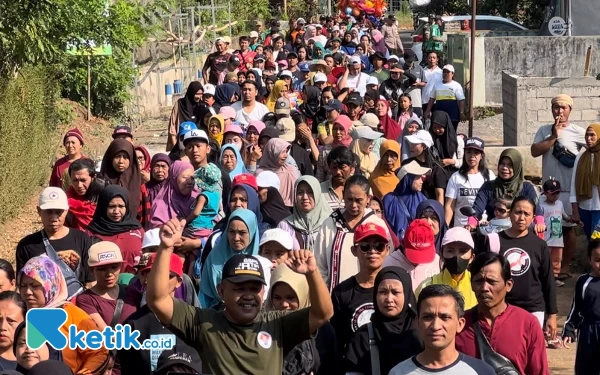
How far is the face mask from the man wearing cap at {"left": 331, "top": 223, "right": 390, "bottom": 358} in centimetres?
39

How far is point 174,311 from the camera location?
221 inches

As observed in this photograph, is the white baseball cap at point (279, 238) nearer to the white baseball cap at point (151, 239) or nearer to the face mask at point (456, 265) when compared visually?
the white baseball cap at point (151, 239)

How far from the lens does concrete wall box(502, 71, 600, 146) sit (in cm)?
1833

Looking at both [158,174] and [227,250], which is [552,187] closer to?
[158,174]

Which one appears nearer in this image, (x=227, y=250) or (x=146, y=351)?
(x=146, y=351)

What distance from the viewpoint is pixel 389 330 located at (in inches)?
242

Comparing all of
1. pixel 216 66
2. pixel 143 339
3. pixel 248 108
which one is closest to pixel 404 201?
pixel 143 339

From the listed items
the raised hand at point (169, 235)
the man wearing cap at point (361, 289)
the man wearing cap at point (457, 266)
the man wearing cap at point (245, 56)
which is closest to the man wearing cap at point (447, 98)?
the man wearing cap at point (245, 56)

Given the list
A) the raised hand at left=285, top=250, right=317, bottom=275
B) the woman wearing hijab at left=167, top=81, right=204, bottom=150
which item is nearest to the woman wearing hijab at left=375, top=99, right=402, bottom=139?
the woman wearing hijab at left=167, top=81, right=204, bottom=150

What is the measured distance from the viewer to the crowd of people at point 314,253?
5.57m

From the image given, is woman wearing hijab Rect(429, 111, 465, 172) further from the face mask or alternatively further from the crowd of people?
the face mask

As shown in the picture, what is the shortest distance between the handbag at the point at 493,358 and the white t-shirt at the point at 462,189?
4176 mm

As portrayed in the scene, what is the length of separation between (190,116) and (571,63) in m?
12.5

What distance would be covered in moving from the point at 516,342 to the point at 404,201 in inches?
147
